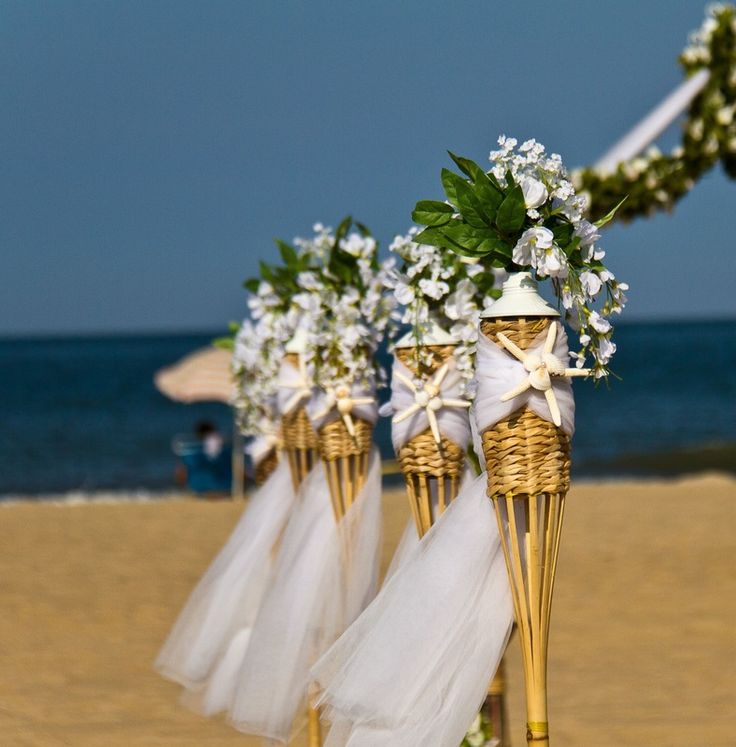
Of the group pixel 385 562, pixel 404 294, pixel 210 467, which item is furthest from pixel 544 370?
pixel 210 467

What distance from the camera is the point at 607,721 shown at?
7.11m

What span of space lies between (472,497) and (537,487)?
9.5 inches

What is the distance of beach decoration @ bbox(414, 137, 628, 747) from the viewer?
12.1ft

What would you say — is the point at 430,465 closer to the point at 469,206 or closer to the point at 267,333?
the point at 469,206

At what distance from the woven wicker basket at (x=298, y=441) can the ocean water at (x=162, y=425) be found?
1387 centimetres

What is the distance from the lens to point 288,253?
6.36 metres

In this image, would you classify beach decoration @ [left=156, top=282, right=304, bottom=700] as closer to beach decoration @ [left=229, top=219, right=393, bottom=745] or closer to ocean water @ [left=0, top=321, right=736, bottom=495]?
beach decoration @ [left=229, top=219, right=393, bottom=745]

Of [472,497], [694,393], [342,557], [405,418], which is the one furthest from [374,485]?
[694,393]

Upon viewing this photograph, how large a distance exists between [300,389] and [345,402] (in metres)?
0.61

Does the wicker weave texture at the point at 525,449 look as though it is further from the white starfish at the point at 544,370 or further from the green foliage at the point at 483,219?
the green foliage at the point at 483,219

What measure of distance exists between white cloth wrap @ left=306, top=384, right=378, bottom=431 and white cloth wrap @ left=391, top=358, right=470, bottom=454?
2.73 feet

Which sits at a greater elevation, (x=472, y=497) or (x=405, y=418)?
(x=405, y=418)

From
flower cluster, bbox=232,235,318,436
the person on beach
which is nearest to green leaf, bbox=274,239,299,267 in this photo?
flower cluster, bbox=232,235,318,436

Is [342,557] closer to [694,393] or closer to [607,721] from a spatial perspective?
[607,721]
